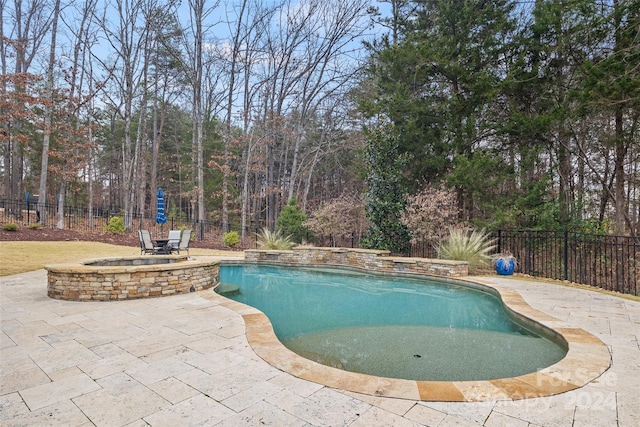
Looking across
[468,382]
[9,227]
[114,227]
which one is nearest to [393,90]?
[468,382]

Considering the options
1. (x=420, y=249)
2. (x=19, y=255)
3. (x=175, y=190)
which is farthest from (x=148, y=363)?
(x=175, y=190)

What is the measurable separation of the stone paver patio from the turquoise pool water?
2.27 ft

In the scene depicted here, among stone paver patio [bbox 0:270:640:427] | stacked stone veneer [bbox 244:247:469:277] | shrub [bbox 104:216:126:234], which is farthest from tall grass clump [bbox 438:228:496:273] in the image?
shrub [bbox 104:216:126:234]

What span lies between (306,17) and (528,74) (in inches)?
416

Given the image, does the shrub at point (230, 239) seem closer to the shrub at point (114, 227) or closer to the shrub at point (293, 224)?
the shrub at point (293, 224)

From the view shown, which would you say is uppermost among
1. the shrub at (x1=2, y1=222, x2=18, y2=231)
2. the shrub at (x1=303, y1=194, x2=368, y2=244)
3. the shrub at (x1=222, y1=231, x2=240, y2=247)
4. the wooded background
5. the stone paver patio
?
the wooded background

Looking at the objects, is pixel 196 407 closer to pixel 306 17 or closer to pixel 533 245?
pixel 533 245

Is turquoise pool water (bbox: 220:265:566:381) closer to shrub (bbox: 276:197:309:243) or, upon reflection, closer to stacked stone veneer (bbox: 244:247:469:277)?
stacked stone veneer (bbox: 244:247:469:277)

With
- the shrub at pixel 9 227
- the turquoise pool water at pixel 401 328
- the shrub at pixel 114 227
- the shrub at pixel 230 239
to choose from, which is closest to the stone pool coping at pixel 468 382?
the turquoise pool water at pixel 401 328

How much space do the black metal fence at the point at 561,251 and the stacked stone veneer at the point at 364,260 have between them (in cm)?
198

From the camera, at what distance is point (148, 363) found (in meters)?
2.69

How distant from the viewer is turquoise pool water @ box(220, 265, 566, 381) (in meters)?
3.07

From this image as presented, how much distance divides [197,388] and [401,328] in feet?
9.28

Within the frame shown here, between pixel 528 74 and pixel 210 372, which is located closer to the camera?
pixel 210 372
